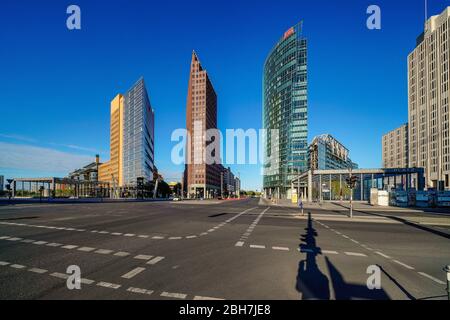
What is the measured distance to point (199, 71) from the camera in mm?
135000

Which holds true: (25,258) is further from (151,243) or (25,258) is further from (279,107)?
(279,107)

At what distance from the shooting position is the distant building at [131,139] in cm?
11500

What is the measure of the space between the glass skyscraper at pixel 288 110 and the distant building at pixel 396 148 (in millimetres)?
69869

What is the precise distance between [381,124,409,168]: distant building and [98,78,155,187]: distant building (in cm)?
12285

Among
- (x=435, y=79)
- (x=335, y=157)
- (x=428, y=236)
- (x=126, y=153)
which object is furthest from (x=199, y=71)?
(x=428, y=236)

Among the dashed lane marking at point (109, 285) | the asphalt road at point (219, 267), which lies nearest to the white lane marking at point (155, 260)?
the asphalt road at point (219, 267)

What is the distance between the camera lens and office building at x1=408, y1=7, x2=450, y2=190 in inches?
3095

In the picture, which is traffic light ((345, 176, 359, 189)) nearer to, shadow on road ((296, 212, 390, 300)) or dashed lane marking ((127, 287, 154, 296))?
shadow on road ((296, 212, 390, 300))

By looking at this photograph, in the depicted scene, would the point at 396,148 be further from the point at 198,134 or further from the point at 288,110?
the point at 198,134

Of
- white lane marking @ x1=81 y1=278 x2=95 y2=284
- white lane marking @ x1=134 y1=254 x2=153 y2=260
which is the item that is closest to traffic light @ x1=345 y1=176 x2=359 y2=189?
white lane marking @ x1=134 y1=254 x2=153 y2=260

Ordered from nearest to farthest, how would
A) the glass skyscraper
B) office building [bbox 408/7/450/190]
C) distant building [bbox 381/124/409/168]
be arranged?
office building [bbox 408/7/450/190]
the glass skyscraper
distant building [bbox 381/124/409/168]

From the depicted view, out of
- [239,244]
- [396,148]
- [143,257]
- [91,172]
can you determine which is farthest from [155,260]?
[91,172]

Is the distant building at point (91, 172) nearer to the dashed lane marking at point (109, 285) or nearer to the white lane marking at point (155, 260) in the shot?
the white lane marking at point (155, 260)

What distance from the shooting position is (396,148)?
133m
